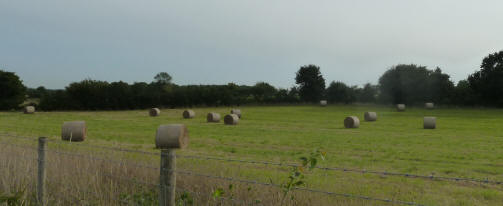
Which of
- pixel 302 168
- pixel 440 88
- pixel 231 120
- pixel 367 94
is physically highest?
pixel 440 88

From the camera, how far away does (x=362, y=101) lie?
71.1 meters

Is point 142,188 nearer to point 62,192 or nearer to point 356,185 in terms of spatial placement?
point 62,192

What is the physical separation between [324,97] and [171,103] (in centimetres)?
3193

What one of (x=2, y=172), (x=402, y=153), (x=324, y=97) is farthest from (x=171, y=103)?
(x=2, y=172)

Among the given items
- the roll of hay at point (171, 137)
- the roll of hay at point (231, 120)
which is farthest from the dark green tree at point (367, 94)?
the roll of hay at point (171, 137)

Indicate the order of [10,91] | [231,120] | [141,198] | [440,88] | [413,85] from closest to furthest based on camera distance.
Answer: [141,198]
[231,120]
[10,91]
[440,88]
[413,85]

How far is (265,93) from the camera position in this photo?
76.1 meters

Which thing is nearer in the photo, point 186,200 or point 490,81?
point 186,200

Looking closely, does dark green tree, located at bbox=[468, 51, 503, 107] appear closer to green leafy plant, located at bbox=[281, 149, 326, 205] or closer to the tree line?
the tree line

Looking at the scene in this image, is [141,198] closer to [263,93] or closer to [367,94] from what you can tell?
[367,94]

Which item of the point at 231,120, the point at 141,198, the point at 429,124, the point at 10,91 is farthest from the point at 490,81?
the point at 10,91

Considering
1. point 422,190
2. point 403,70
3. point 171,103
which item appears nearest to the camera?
point 422,190

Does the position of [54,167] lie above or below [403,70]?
below

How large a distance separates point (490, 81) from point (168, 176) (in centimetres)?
5957
